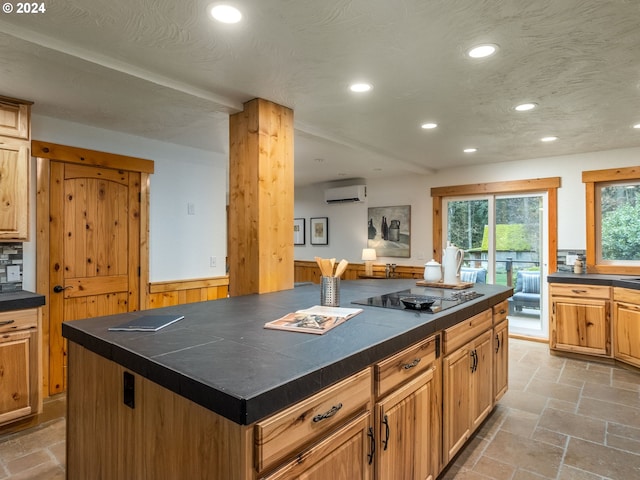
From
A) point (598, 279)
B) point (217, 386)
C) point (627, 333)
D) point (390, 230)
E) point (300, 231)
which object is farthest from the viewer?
point (300, 231)

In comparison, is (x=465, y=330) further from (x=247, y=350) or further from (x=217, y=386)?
(x=217, y=386)

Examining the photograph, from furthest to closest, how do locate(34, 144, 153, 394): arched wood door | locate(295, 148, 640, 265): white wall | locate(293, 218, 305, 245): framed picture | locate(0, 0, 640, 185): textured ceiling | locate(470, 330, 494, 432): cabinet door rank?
locate(293, 218, 305, 245): framed picture < locate(295, 148, 640, 265): white wall < locate(34, 144, 153, 394): arched wood door < locate(470, 330, 494, 432): cabinet door < locate(0, 0, 640, 185): textured ceiling

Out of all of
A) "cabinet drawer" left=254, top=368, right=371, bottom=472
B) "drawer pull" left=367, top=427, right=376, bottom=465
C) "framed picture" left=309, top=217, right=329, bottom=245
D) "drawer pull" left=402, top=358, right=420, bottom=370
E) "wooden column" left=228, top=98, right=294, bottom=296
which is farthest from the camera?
"framed picture" left=309, top=217, right=329, bottom=245

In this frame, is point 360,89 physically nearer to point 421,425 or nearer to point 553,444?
point 421,425

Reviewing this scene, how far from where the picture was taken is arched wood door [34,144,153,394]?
3.07 metres

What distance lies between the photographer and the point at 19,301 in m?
2.52

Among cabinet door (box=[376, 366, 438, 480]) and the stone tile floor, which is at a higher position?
cabinet door (box=[376, 366, 438, 480])

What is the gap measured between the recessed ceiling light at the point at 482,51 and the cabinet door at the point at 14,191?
305 centimetres

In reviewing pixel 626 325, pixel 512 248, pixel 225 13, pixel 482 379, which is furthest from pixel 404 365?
pixel 512 248

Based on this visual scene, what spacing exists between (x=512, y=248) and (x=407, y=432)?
4.17 m

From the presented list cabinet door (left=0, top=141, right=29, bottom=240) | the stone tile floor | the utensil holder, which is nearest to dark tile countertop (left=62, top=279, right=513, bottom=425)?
the utensil holder

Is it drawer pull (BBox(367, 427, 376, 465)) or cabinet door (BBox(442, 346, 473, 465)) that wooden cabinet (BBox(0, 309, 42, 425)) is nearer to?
drawer pull (BBox(367, 427, 376, 465))

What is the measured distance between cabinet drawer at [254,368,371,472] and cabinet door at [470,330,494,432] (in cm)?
126

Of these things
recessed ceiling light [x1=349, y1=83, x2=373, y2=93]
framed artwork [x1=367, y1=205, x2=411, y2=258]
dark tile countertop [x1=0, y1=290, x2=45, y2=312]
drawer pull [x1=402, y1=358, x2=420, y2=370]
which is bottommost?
drawer pull [x1=402, y1=358, x2=420, y2=370]
